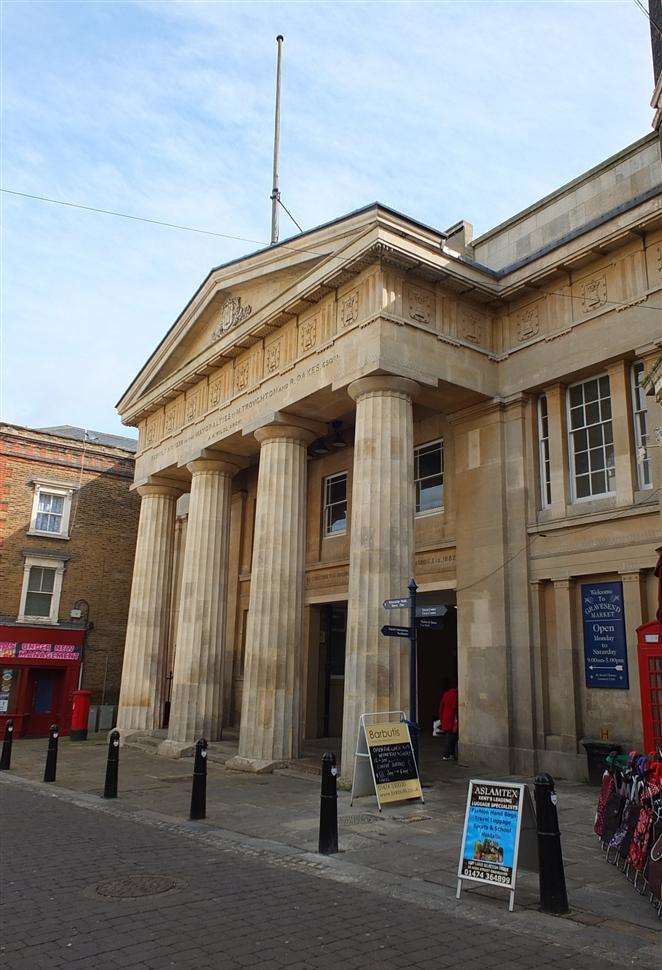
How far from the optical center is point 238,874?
23.9 ft

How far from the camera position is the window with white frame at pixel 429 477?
57.0 ft

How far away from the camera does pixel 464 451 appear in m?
16.4

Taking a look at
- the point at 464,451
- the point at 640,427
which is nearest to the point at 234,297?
the point at 464,451

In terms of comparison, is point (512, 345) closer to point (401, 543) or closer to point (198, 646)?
point (401, 543)

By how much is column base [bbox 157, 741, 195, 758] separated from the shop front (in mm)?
8130

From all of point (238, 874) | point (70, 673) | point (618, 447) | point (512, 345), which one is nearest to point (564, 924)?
point (238, 874)

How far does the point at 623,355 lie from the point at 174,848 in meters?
10.9

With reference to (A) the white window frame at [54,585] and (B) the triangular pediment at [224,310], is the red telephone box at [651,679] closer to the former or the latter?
(B) the triangular pediment at [224,310]

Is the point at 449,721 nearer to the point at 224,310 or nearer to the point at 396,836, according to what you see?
the point at 396,836

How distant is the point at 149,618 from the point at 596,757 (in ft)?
45.3

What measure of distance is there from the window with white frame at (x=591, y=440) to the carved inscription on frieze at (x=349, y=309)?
181 inches

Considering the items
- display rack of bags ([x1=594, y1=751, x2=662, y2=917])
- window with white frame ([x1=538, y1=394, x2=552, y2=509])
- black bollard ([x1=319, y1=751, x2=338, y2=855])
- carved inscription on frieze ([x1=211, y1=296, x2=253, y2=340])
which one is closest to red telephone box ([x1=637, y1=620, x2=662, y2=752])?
display rack of bags ([x1=594, y1=751, x2=662, y2=917])

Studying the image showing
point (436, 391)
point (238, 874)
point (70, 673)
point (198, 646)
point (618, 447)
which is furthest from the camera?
point (70, 673)

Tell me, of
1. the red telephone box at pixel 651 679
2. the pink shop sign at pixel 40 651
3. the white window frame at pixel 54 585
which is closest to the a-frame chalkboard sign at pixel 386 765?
the red telephone box at pixel 651 679
